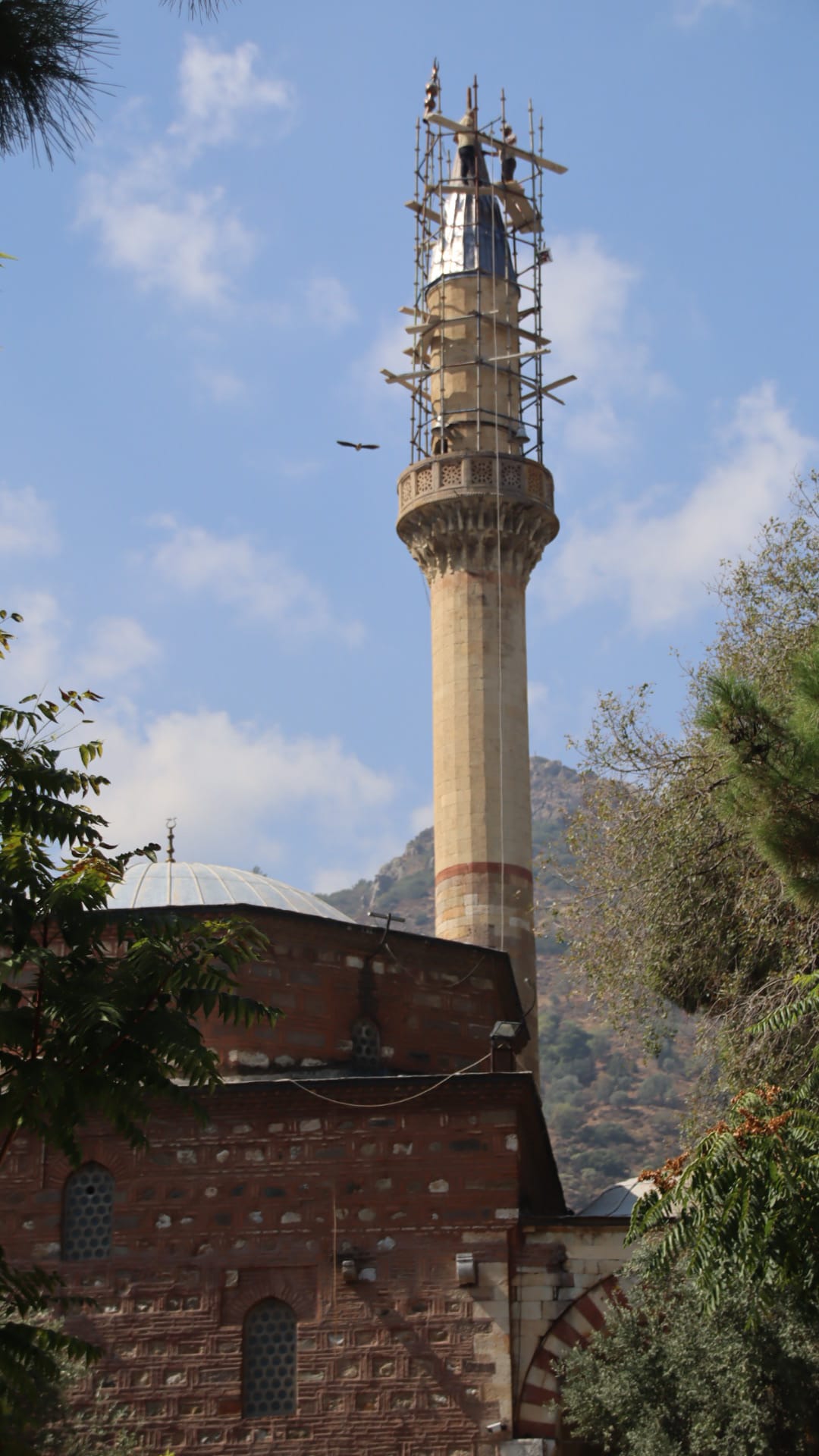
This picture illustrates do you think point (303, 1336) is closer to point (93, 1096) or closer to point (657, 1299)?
point (657, 1299)

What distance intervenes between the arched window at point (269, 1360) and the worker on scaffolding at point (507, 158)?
18.8m

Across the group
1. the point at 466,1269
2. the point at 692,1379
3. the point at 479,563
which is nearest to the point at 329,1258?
the point at 466,1269

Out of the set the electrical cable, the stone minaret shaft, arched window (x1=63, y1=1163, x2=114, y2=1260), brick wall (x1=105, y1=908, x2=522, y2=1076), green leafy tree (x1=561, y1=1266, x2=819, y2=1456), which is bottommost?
green leafy tree (x1=561, y1=1266, x2=819, y2=1456)

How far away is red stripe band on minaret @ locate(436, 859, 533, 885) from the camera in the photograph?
23.8 m

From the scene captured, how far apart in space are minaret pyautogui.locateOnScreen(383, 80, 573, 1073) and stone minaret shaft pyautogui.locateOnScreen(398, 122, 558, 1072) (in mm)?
22

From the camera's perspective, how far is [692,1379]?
13867 millimetres

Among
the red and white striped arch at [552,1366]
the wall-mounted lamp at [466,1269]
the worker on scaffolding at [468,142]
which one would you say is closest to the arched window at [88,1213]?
the wall-mounted lamp at [466,1269]

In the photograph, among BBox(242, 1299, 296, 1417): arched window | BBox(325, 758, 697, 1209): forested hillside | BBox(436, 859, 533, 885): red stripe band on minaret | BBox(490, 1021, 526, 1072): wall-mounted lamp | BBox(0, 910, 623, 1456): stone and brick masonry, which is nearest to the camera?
BBox(0, 910, 623, 1456): stone and brick masonry

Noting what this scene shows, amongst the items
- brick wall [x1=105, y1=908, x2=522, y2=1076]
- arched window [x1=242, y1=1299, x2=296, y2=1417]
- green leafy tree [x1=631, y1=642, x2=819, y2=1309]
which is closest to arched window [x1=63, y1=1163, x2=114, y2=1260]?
arched window [x1=242, y1=1299, x2=296, y2=1417]

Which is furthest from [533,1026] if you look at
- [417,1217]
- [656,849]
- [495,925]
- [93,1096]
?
[93,1096]

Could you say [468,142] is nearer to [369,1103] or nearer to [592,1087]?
[369,1103]

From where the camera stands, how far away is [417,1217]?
15695 millimetres

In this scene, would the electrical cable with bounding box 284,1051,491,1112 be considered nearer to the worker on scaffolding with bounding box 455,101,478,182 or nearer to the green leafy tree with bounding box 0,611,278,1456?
the green leafy tree with bounding box 0,611,278,1456

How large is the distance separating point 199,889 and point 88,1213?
15.6ft
